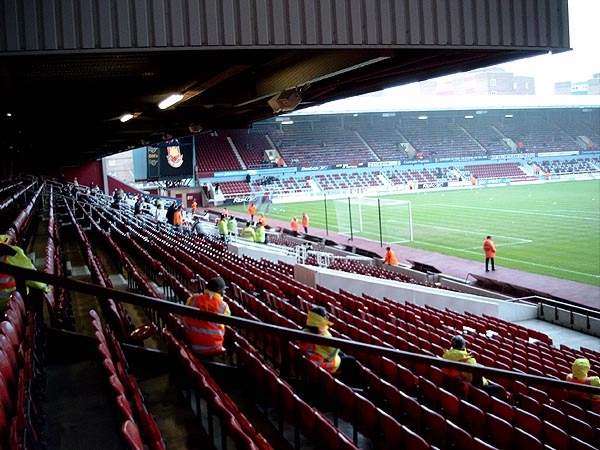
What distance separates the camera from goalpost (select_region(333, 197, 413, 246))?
31.8m

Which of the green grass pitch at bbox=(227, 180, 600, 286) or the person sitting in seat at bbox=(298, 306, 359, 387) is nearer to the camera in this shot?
the person sitting in seat at bbox=(298, 306, 359, 387)

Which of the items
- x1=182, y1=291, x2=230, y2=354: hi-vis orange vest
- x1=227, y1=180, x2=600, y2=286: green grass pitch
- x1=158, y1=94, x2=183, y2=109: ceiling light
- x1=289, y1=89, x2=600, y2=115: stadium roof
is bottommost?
x1=227, y1=180, x2=600, y2=286: green grass pitch

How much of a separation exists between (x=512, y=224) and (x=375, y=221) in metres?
8.05

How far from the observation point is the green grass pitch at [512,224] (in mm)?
Answer: 24969

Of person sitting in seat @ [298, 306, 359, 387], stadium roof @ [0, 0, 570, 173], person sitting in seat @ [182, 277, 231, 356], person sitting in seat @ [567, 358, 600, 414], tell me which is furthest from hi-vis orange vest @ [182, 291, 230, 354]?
person sitting in seat @ [567, 358, 600, 414]

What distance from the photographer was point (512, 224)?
115ft

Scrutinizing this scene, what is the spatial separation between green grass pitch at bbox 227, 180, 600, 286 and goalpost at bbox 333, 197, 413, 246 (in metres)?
0.16

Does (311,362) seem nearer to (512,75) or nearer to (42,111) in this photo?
(42,111)

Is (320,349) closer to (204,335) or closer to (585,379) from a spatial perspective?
(204,335)

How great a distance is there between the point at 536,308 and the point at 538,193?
129 feet

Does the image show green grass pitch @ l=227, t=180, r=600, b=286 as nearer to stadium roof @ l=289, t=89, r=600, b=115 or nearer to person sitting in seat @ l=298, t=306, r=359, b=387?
stadium roof @ l=289, t=89, r=600, b=115

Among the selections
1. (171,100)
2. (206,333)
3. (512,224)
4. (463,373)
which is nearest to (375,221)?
(512,224)

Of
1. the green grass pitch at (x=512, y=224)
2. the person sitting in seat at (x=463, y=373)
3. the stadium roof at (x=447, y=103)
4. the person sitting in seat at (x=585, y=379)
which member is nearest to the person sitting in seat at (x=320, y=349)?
the person sitting in seat at (x=463, y=373)

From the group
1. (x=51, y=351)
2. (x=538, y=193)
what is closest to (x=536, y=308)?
(x=51, y=351)
